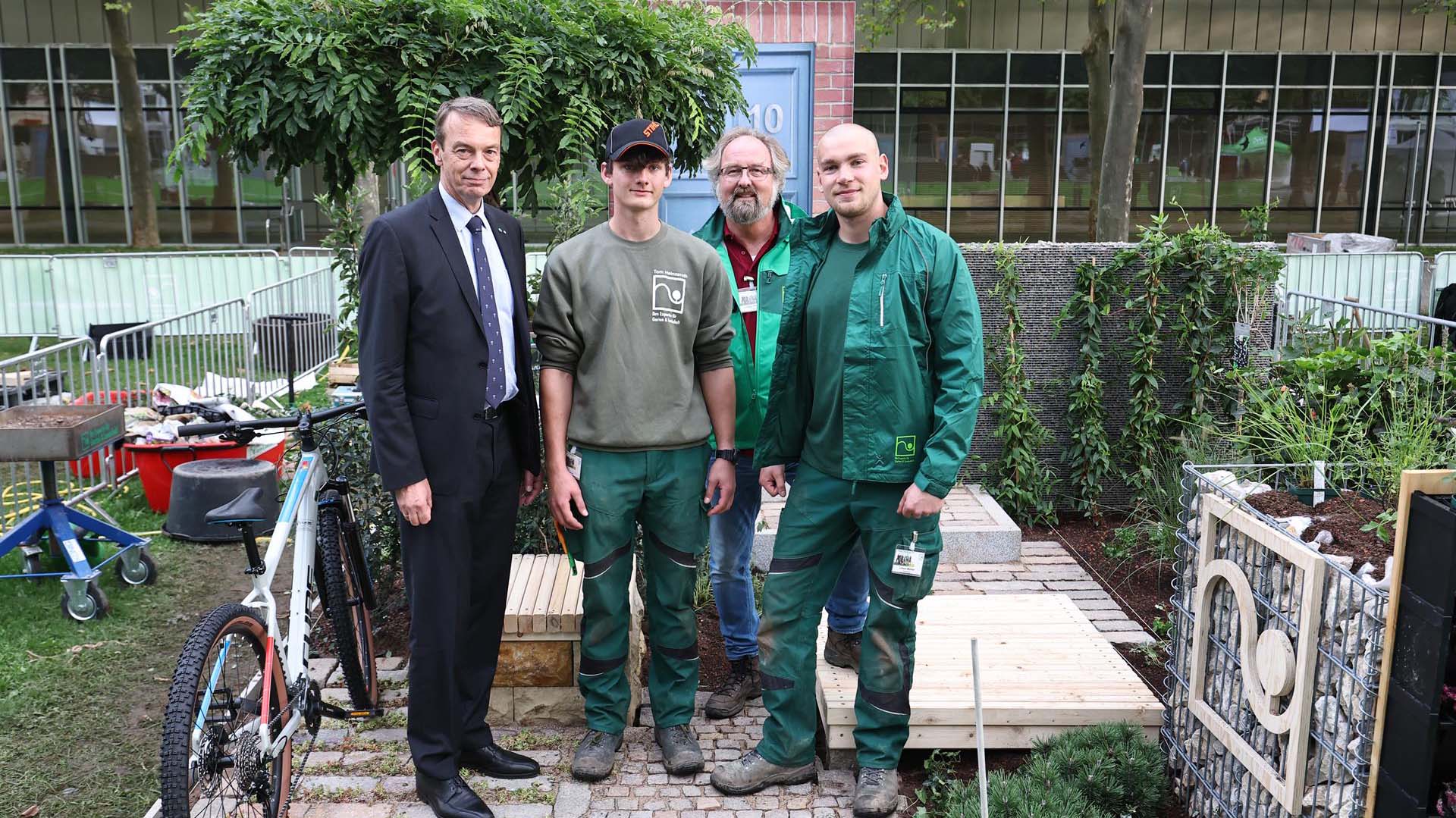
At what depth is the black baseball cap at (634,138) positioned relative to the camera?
358 cm

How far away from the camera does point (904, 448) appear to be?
3.50 metres

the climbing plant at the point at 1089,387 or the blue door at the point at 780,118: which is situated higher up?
the blue door at the point at 780,118

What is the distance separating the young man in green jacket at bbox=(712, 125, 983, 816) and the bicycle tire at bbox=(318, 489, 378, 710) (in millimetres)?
1354

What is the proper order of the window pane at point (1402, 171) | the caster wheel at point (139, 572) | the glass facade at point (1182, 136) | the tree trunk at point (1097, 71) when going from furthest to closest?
the window pane at point (1402, 171) < the glass facade at point (1182, 136) < the tree trunk at point (1097, 71) < the caster wheel at point (139, 572)

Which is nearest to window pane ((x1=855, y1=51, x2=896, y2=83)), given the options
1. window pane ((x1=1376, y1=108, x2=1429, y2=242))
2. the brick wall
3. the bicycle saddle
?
window pane ((x1=1376, y1=108, x2=1429, y2=242))

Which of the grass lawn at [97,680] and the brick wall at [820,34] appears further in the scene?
the brick wall at [820,34]

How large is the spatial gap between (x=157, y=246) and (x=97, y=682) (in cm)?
1761

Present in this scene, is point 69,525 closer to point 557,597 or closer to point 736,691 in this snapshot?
point 557,597

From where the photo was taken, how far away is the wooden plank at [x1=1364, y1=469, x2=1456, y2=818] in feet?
8.55

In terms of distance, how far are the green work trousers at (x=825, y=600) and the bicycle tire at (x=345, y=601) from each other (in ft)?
4.77

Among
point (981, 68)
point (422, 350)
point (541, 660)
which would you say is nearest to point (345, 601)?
point (541, 660)

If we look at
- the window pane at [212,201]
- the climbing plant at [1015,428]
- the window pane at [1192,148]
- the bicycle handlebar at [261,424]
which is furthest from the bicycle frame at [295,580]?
the window pane at [1192,148]

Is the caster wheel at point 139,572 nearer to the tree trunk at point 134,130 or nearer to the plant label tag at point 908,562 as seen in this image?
the plant label tag at point 908,562

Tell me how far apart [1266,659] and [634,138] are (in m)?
2.37
